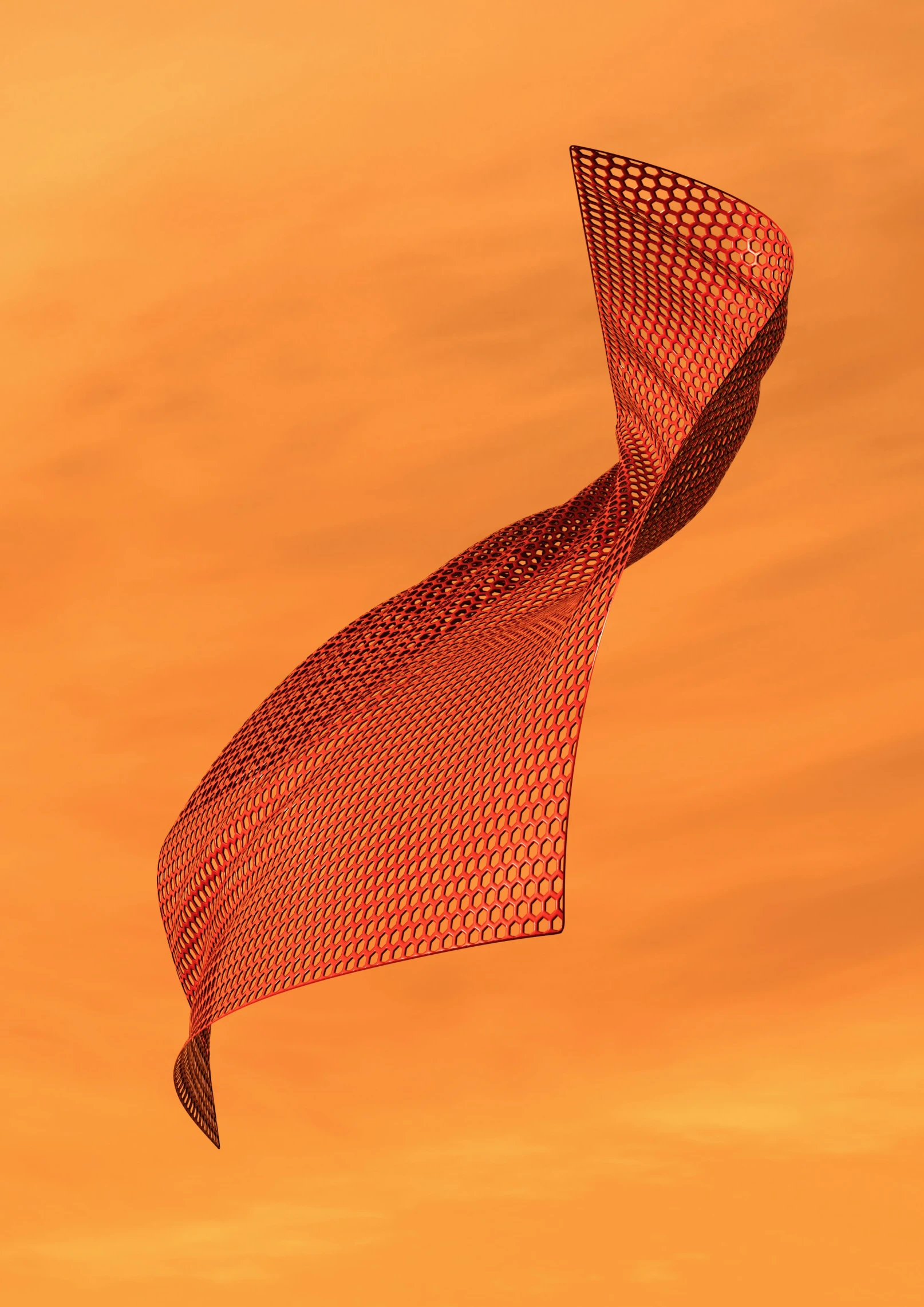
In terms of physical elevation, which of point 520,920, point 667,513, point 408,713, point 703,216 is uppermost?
point 703,216

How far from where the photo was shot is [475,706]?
46.4 ft

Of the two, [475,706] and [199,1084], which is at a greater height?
[475,706]

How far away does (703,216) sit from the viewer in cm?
1422

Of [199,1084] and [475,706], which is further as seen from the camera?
[199,1084]

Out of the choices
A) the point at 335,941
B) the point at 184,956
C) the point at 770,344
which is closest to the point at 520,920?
the point at 335,941

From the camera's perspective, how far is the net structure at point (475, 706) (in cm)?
1247

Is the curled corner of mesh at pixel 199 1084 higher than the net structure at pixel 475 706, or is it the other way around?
the net structure at pixel 475 706

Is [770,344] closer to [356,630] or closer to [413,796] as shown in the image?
[413,796]

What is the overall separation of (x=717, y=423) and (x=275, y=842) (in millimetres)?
6175

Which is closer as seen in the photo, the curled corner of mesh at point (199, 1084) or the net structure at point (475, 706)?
the net structure at point (475, 706)

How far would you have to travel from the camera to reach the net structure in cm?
1247

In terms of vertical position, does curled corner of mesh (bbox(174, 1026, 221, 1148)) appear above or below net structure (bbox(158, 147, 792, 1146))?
below

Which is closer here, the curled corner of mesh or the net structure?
the net structure

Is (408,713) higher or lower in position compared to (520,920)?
higher
